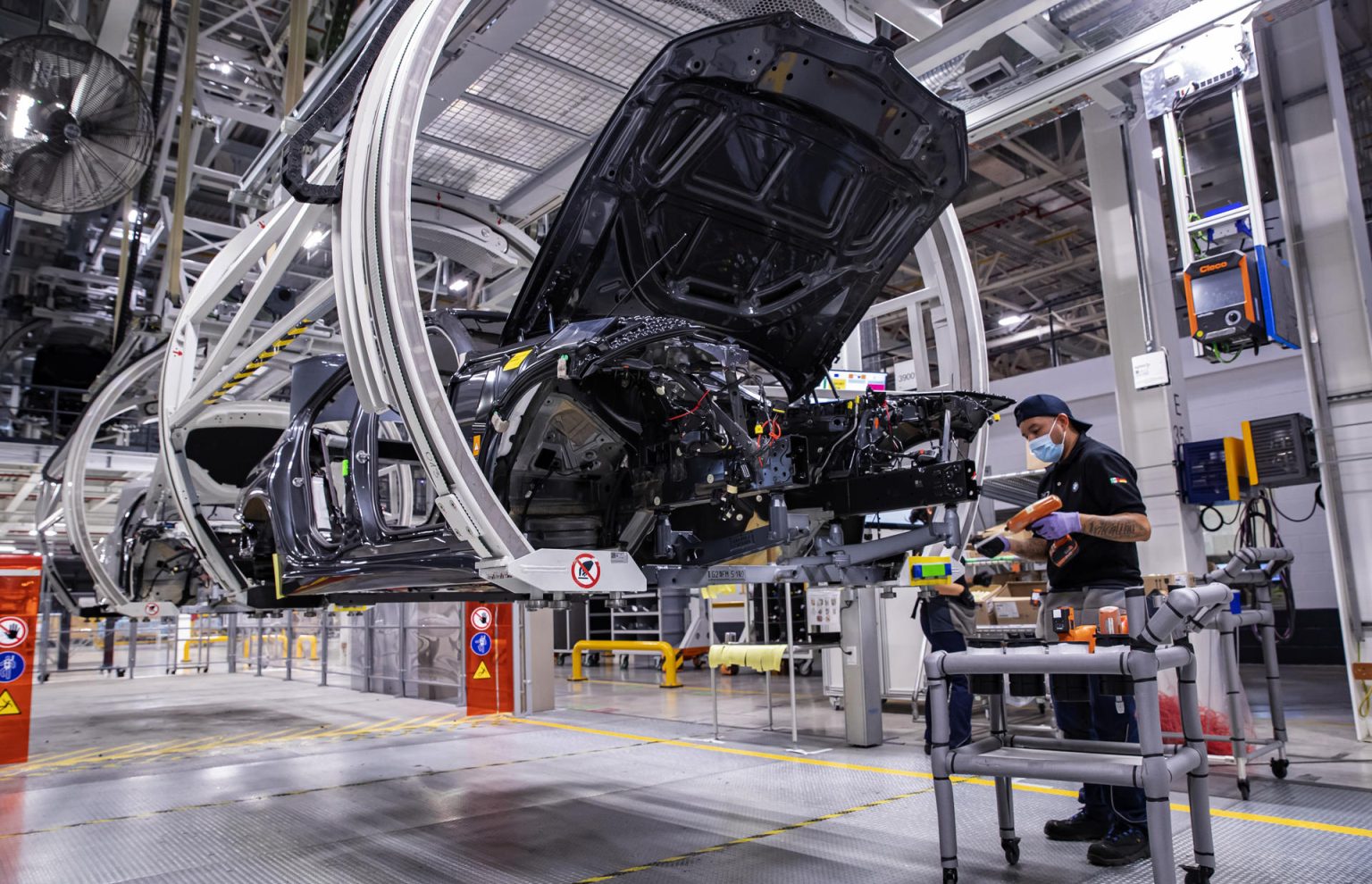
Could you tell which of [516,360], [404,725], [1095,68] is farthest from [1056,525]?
[404,725]

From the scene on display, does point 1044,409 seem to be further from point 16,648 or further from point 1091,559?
point 16,648

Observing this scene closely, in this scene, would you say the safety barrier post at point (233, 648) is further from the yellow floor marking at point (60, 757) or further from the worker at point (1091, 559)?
the worker at point (1091, 559)

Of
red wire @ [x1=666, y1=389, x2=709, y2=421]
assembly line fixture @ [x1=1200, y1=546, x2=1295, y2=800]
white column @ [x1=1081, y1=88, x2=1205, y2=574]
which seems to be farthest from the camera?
white column @ [x1=1081, y1=88, x2=1205, y2=574]

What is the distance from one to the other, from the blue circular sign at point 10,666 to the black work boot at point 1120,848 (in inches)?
287

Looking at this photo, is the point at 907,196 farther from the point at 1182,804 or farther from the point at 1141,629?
the point at 1182,804

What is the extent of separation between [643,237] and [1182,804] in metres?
3.36

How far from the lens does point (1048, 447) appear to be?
3766 mm

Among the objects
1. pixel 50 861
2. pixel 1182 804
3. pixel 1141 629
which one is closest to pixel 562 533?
pixel 1141 629

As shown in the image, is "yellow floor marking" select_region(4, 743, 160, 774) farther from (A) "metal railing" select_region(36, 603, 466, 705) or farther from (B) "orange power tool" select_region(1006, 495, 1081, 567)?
(B) "orange power tool" select_region(1006, 495, 1081, 567)

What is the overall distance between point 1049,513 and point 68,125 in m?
5.24

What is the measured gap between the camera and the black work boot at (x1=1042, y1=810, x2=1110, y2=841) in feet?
11.4

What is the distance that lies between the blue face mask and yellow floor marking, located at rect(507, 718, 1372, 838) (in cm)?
160

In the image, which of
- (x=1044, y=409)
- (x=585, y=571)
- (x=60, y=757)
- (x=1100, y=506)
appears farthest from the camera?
(x=60, y=757)

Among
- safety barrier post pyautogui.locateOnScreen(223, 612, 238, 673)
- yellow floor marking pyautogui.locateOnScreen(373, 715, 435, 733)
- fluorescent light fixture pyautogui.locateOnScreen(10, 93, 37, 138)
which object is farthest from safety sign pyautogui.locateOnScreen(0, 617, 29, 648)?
safety barrier post pyautogui.locateOnScreen(223, 612, 238, 673)
